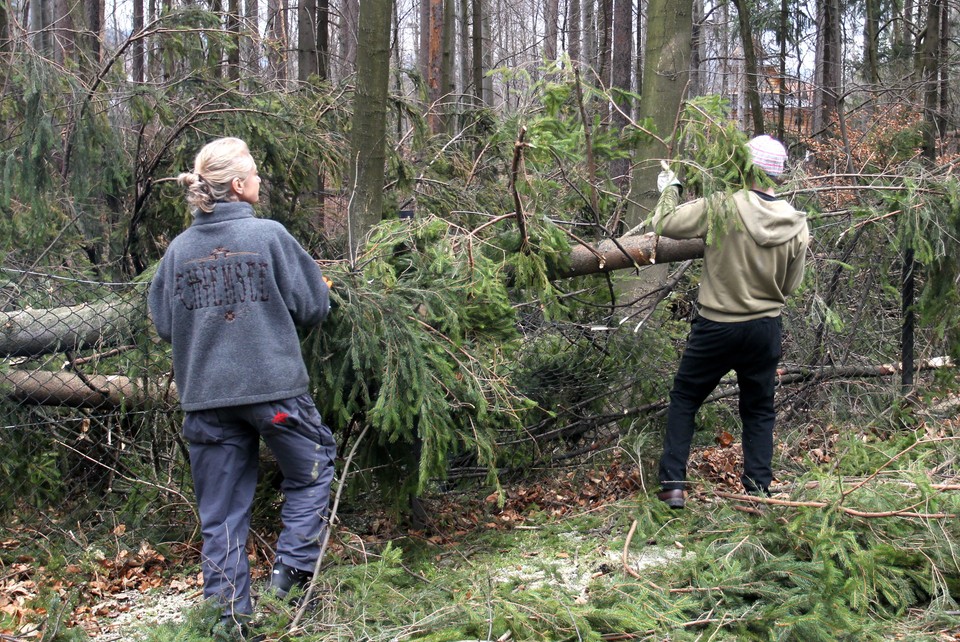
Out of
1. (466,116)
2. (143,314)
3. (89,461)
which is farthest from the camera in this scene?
(466,116)

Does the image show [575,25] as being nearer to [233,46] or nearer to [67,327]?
[233,46]

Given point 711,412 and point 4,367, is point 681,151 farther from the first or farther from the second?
point 4,367

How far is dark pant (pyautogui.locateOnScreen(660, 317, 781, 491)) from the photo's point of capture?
436 cm

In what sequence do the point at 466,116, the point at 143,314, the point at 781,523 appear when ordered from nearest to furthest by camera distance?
1. the point at 781,523
2. the point at 143,314
3. the point at 466,116

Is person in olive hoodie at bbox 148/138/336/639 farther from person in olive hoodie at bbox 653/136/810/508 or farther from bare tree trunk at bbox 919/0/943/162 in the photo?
bare tree trunk at bbox 919/0/943/162

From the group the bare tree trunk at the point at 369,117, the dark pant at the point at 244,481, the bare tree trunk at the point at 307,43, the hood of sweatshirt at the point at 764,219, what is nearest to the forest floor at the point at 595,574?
the dark pant at the point at 244,481

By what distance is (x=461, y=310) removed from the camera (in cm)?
419

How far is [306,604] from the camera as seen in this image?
311 centimetres

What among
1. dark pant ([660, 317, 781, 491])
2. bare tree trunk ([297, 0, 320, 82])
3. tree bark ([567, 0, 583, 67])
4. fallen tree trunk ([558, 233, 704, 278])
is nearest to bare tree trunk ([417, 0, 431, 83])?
tree bark ([567, 0, 583, 67])

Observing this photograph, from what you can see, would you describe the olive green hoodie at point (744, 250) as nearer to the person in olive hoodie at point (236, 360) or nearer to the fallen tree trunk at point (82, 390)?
the person in olive hoodie at point (236, 360)

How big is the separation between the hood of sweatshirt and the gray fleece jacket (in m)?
2.37

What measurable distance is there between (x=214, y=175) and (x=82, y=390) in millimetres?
1949

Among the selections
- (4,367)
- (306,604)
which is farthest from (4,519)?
(306,604)

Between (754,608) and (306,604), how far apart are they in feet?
5.69
